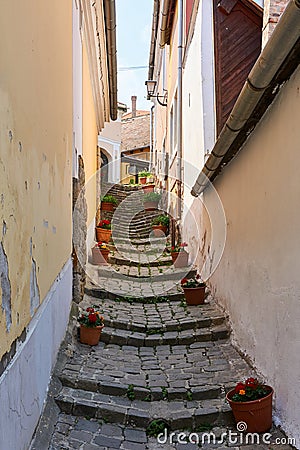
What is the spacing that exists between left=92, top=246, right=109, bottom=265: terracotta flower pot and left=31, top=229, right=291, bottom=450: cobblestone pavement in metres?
2.66

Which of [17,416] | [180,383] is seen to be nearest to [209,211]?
[180,383]

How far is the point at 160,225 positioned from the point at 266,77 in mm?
9826

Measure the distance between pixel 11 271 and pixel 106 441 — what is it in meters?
1.78

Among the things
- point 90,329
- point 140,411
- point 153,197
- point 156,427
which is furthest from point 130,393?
point 153,197

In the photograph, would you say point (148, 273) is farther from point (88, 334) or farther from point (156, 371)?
point (156, 371)

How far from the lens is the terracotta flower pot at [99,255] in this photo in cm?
907

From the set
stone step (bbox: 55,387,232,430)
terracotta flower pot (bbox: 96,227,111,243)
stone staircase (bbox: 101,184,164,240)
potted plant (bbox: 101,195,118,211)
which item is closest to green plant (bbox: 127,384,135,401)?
stone step (bbox: 55,387,232,430)

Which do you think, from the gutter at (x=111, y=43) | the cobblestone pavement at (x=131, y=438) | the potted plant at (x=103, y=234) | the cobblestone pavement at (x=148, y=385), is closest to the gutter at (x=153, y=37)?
the gutter at (x=111, y=43)

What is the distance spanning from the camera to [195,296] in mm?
6668

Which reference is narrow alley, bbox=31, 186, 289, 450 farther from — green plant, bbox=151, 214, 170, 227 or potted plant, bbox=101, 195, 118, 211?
potted plant, bbox=101, 195, 118, 211

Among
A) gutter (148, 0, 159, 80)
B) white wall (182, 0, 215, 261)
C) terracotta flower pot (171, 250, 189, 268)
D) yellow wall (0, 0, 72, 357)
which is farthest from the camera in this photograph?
gutter (148, 0, 159, 80)

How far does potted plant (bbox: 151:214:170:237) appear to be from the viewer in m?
12.7

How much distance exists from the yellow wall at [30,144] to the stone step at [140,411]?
3.09ft

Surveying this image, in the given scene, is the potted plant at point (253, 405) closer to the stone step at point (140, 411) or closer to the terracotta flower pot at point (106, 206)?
the stone step at point (140, 411)
